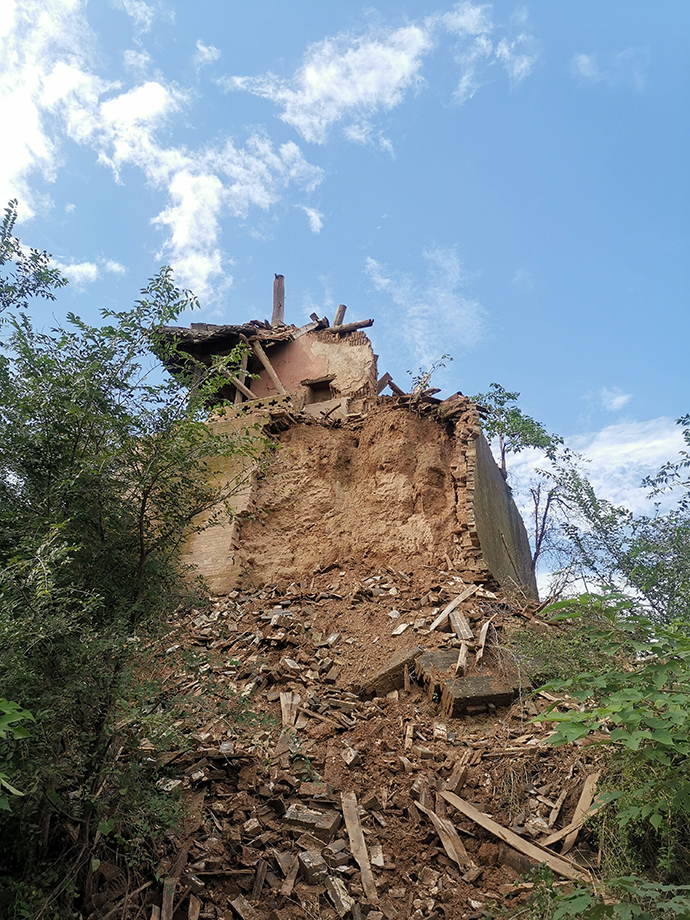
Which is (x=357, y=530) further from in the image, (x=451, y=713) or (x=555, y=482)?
(x=555, y=482)

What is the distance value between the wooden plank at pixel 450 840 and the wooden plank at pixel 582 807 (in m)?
0.84

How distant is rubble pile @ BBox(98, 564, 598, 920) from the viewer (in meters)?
4.98

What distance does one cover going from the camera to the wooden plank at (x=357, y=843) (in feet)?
16.6

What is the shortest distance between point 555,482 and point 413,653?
1230 centimetres

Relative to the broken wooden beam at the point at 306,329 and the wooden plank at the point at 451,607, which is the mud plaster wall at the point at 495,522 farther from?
the broken wooden beam at the point at 306,329

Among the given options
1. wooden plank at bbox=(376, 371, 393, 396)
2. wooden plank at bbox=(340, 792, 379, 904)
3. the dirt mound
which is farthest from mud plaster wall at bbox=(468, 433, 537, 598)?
wooden plank at bbox=(340, 792, 379, 904)

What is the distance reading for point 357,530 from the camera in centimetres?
1129

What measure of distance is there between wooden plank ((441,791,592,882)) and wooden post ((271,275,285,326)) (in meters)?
15.5

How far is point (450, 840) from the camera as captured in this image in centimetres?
554

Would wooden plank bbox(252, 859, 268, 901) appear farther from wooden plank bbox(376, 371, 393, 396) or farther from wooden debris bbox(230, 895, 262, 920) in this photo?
wooden plank bbox(376, 371, 393, 396)

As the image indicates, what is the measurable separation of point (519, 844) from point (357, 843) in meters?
1.42

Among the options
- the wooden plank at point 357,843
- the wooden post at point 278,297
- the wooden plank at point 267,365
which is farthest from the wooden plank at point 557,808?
the wooden post at point 278,297

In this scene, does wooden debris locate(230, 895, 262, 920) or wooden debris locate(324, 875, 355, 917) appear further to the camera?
wooden debris locate(324, 875, 355, 917)

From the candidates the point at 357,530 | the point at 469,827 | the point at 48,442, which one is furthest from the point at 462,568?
the point at 48,442
